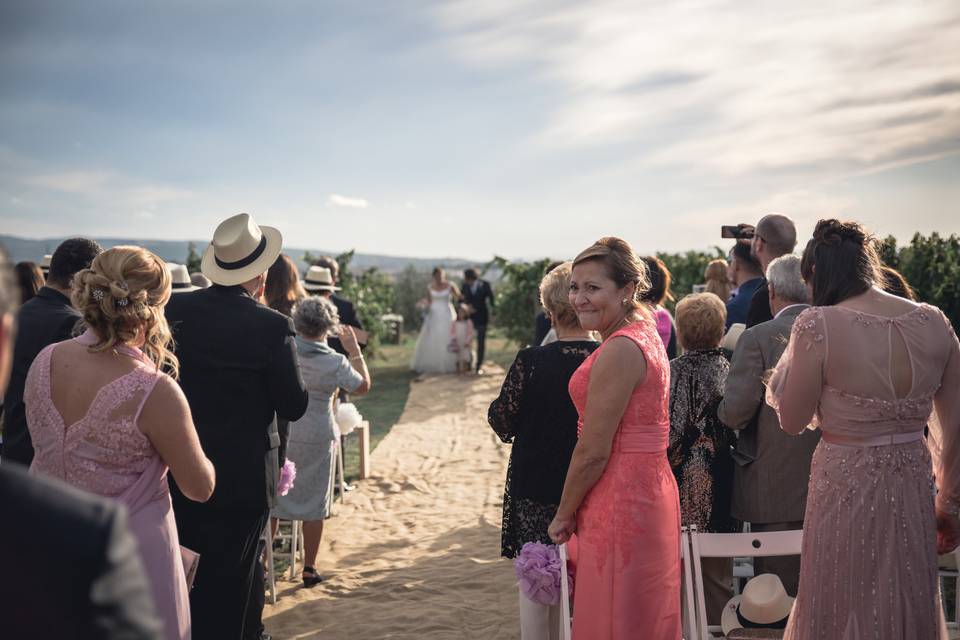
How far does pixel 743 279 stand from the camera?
5383mm

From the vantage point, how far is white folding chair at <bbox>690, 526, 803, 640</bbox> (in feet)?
11.5

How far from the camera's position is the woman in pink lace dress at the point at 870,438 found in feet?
8.70

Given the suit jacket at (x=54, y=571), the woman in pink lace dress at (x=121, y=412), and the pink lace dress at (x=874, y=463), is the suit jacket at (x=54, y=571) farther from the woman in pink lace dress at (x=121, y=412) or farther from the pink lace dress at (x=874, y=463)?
the pink lace dress at (x=874, y=463)

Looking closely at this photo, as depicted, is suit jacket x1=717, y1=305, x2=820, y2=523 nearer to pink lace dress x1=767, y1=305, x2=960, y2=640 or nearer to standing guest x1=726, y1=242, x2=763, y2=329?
pink lace dress x1=767, y1=305, x2=960, y2=640

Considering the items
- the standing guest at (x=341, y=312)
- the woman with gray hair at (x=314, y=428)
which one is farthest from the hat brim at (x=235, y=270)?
the standing guest at (x=341, y=312)

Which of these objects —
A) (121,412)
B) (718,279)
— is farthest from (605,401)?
(718,279)

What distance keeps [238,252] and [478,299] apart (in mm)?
12501

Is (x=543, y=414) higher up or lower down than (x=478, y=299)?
lower down

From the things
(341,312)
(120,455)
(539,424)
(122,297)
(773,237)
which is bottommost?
(539,424)

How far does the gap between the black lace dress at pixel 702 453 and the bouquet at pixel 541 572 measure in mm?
1083

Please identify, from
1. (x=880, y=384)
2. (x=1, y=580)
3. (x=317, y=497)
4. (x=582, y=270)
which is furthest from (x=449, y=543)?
(x=1, y=580)

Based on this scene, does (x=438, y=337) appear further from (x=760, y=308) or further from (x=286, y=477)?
(x=760, y=308)

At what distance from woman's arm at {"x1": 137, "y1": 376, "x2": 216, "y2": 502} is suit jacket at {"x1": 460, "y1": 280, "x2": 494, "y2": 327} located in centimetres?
1351

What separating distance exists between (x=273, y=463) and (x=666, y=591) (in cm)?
199
